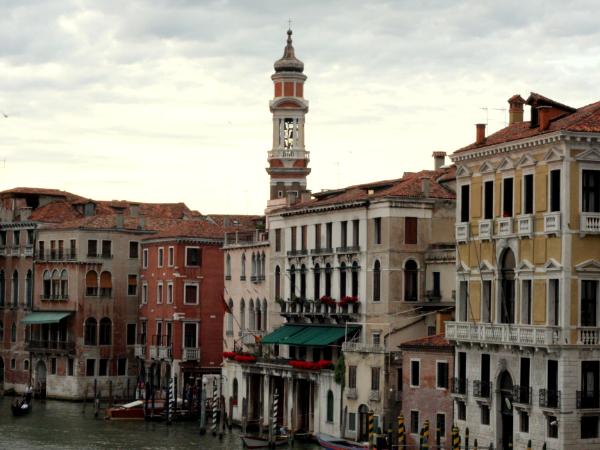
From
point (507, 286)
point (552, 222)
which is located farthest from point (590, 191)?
point (507, 286)

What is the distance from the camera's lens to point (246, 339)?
6506 cm

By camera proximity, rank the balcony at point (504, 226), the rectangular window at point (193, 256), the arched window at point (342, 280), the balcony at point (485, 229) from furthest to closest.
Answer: the rectangular window at point (193, 256) → the arched window at point (342, 280) → the balcony at point (485, 229) → the balcony at point (504, 226)

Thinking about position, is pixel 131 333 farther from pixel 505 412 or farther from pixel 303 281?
pixel 505 412

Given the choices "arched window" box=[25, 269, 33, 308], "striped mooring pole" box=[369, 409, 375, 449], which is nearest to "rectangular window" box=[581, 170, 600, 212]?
"striped mooring pole" box=[369, 409, 375, 449]

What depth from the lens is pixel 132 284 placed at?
261 feet

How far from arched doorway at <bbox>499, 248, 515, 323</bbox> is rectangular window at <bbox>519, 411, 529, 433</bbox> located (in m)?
2.64

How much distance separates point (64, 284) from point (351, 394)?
30.7 meters

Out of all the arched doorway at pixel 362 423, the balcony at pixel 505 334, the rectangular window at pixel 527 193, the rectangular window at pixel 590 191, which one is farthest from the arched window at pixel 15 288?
the rectangular window at pixel 590 191

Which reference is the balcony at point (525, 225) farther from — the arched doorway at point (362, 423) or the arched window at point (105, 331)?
the arched window at point (105, 331)

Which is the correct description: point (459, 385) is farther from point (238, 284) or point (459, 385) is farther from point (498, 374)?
point (238, 284)

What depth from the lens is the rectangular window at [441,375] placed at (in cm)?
4716

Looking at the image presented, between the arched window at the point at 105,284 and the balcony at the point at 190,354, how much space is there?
27.9 feet

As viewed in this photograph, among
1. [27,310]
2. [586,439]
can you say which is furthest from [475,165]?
[27,310]

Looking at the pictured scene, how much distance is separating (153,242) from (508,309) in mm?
34958
